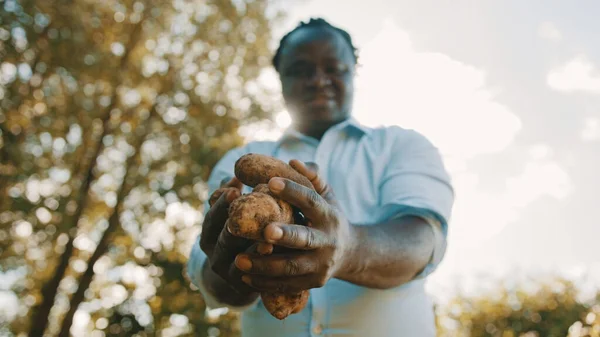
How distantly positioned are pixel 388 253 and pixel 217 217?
0.52 metres

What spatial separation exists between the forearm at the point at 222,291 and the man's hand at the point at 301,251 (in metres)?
A: 0.54

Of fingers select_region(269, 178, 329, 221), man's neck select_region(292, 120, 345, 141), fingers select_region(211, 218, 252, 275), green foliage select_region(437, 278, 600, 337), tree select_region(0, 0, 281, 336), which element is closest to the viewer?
fingers select_region(269, 178, 329, 221)

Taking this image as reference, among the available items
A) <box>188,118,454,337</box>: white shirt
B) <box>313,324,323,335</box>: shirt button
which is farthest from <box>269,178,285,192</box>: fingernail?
<box>313,324,323,335</box>: shirt button

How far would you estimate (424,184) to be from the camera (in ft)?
5.98

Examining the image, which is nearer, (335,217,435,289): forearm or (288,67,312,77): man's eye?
(335,217,435,289): forearm

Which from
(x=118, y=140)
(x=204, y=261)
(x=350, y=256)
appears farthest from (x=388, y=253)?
(x=118, y=140)

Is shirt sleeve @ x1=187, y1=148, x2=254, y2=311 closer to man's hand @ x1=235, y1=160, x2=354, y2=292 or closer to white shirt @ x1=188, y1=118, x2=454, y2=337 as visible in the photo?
white shirt @ x1=188, y1=118, x2=454, y2=337

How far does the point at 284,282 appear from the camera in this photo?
1.19 m

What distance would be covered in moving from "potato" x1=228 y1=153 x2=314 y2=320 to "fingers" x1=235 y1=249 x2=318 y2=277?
3cm

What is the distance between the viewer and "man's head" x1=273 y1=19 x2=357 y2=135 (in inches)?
95.7

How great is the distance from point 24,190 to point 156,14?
4463mm

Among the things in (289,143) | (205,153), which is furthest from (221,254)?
(205,153)

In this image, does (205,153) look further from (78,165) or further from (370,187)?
(370,187)

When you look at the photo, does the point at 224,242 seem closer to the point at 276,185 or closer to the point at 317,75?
the point at 276,185
